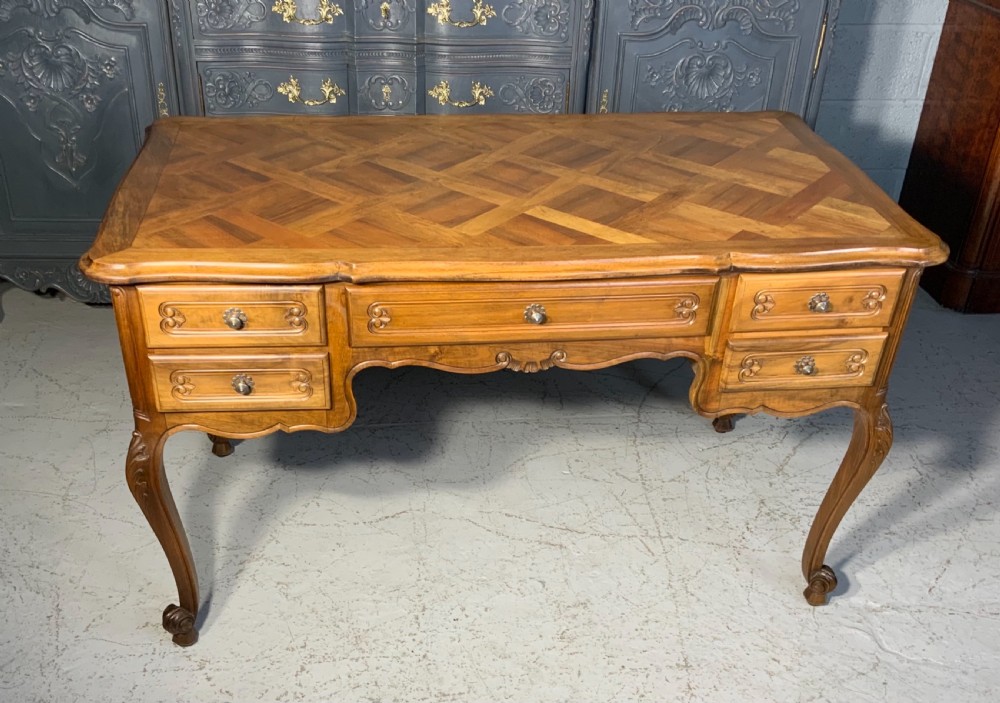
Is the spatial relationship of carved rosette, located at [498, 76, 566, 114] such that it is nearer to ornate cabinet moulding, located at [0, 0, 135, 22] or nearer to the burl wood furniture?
ornate cabinet moulding, located at [0, 0, 135, 22]

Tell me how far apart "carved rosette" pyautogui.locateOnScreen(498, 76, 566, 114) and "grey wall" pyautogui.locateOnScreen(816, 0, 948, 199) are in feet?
4.07

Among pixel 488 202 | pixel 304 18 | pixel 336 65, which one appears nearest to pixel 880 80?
pixel 336 65

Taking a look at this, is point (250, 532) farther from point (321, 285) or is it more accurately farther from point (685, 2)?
point (685, 2)

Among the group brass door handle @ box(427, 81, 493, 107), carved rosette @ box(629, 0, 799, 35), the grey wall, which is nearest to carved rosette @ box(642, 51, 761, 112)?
carved rosette @ box(629, 0, 799, 35)

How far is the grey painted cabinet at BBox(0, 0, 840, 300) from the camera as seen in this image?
2895 mm

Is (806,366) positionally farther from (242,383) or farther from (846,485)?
(242,383)

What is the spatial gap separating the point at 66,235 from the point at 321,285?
1880 mm

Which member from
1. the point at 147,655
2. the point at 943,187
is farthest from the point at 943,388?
the point at 147,655

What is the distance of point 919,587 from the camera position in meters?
2.28

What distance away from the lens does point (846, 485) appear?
2.10 meters

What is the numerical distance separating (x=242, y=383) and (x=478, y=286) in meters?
0.50

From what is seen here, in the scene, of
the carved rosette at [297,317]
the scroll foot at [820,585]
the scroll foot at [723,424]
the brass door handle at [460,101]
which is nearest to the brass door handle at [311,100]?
the brass door handle at [460,101]

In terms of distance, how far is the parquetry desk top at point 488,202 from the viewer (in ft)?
5.74

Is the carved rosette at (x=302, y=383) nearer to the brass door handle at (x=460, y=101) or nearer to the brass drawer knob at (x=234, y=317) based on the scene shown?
the brass drawer knob at (x=234, y=317)
